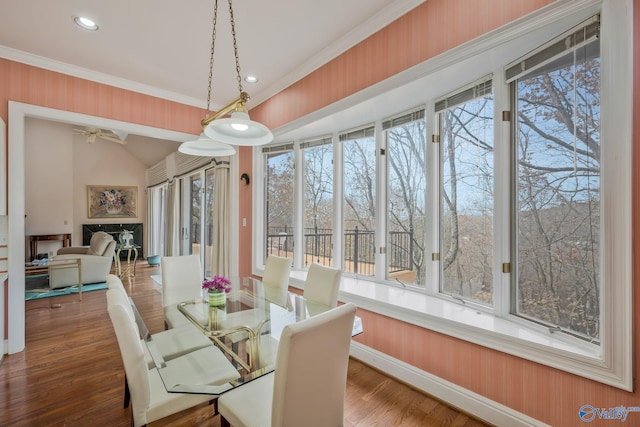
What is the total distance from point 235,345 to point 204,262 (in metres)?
4.24

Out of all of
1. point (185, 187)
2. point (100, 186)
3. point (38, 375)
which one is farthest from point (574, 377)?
point (100, 186)

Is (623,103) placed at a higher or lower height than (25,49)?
lower

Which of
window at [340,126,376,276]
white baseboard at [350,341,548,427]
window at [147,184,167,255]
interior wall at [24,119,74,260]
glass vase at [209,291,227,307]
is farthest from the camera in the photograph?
window at [147,184,167,255]

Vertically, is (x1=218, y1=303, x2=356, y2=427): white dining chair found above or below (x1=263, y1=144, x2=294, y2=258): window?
below

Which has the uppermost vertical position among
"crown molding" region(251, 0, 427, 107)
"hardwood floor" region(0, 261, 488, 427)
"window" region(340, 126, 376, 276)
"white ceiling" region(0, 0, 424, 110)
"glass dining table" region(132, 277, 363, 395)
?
"white ceiling" region(0, 0, 424, 110)

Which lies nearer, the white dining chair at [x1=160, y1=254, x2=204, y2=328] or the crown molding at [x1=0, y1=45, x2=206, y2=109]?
the white dining chair at [x1=160, y1=254, x2=204, y2=328]

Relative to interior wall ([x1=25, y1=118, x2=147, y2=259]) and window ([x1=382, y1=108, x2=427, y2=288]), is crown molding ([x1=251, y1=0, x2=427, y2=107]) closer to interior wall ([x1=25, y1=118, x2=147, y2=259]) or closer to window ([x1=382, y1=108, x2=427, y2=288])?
window ([x1=382, y1=108, x2=427, y2=288])

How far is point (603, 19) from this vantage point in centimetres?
131

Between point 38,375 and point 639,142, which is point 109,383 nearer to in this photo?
point 38,375

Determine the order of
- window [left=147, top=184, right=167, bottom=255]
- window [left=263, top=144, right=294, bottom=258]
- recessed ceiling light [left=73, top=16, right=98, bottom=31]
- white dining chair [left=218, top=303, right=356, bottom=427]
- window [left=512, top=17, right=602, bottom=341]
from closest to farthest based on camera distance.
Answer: white dining chair [left=218, top=303, right=356, bottom=427], window [left=512, top=17, right=602, bottom=341], recessed ceiling light [left=73, top=16, right=98, bottom=31], window [left=263, top=144, right=294, bottom=258], window [left=147, top=184, right=167, bottom=255]

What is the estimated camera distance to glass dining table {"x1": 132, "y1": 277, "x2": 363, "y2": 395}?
1.30 metres

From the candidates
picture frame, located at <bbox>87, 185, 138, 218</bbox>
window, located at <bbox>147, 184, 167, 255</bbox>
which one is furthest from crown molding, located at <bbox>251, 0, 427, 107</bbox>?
picture frame, located at <bbox>87, 185, 138, 218</bbox>

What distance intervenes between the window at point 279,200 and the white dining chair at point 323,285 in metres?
1.50

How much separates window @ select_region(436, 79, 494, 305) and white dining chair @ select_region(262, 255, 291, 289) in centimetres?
137
